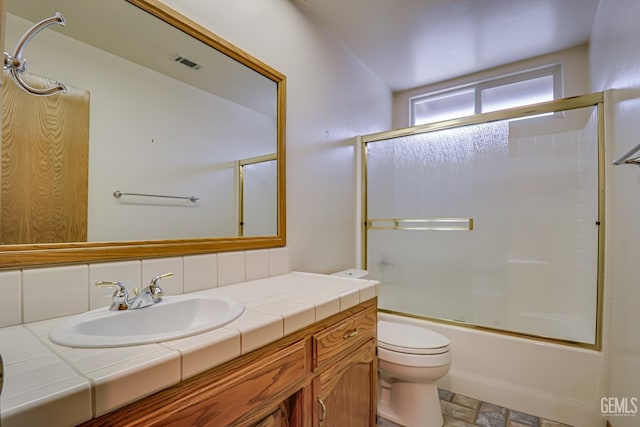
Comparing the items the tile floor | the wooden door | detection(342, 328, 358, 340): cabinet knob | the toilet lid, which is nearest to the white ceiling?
the wooden door

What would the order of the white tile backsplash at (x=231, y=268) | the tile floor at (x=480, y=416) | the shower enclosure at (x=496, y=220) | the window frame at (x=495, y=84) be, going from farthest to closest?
the window frame at (x=495, y=84) → the shower enclosure at (x=496, y=220) → the tile floor at (x=480, y=416) → the white tile backsplash at (x=231, y=268)

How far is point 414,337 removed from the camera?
169cm

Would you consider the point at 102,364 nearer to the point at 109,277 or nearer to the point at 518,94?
the point at 109,277

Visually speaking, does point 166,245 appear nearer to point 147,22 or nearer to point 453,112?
point 147,22

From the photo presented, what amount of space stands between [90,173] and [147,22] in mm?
599

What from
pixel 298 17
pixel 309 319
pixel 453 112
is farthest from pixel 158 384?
pixel 453 112

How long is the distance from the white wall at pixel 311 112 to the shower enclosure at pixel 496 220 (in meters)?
0.31

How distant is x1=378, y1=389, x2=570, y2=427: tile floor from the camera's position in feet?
5.38

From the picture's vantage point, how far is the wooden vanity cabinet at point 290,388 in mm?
591

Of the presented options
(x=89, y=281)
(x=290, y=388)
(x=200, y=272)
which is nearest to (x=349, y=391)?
(x=290, y=388)

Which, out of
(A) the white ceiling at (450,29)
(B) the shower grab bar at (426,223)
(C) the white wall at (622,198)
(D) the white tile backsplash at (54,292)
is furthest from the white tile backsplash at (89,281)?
(C) the white wall at (622,198)

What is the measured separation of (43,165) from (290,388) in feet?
3.10

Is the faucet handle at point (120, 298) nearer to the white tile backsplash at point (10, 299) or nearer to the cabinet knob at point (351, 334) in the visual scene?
the white tile backsplash at point (10, 299)

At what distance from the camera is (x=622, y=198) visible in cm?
149
